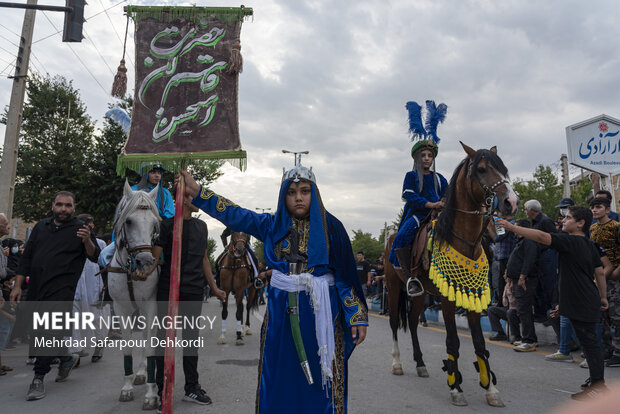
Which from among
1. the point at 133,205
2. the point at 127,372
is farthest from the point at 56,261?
the point at 127,372

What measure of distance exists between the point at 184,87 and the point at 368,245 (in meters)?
53.9

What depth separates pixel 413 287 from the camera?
5.94 metres

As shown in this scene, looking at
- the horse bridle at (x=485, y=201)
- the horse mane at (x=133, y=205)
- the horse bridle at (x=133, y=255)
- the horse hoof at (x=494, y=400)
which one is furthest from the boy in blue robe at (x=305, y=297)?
the horse hoof at (x=494, y=400)

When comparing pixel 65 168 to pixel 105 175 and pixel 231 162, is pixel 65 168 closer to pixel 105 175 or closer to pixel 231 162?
pixel 105 175

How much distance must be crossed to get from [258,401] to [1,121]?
2224 cm

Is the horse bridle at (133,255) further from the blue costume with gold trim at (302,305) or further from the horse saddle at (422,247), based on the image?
the horse saddle at (422,247)

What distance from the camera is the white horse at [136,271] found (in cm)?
490

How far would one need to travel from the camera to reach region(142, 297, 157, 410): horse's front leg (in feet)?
16.0

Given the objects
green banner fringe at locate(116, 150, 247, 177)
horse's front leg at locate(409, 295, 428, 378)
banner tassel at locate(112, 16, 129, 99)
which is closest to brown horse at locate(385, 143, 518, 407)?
horse's front leg at locate(409, 295, 428, 378)

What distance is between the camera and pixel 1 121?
20062mm

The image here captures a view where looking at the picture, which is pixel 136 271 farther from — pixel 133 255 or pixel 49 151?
pixel 49 151

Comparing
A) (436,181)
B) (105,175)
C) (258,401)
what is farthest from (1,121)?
(258,401)

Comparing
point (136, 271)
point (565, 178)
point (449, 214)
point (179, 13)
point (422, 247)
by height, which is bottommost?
point (136, 271)

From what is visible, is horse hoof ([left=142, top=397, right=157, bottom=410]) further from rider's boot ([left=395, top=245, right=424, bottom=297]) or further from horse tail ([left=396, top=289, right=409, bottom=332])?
horse tail ([left=396, top=289, right=409, bottom=332])
